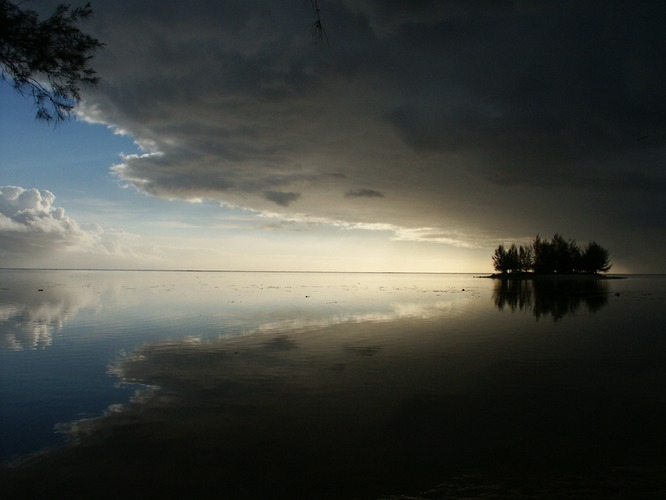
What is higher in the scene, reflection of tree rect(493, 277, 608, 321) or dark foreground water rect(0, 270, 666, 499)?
reflection of tree rect(493, 277, 608, 321)

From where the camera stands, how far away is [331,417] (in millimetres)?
10352

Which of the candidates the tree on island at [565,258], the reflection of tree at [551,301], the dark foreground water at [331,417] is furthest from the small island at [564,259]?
the dark foreground water at [331,417]

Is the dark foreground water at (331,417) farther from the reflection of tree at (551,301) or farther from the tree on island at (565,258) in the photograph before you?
the tree on island at (565,258)

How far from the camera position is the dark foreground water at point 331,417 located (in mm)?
7184

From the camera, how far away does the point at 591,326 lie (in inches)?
1084

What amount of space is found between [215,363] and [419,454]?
1056 cm

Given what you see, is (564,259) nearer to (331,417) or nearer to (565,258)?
(565,258)

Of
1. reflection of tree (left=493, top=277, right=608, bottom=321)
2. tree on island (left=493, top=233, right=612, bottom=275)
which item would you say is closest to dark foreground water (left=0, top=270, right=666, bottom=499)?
reflection of tree (left=493, top=277, right=608, bottom=321)

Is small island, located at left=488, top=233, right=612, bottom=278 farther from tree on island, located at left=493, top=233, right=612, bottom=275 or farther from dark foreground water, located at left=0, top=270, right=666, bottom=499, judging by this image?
dark foreground water, located at left=0, top=270, right=666, bottom=499

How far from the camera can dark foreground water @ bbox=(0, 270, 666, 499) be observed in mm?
7184

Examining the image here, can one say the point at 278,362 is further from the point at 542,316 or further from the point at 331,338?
the point at 542,316

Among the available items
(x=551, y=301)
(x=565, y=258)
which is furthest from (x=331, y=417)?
(x=565, y=258)

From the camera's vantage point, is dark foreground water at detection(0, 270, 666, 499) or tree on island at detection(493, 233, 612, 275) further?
tree on island at detection(493, 233, 612, 275)

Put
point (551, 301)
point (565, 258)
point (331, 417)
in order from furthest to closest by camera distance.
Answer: point (565, 258) → point (551, 301) → point (331, 417)
